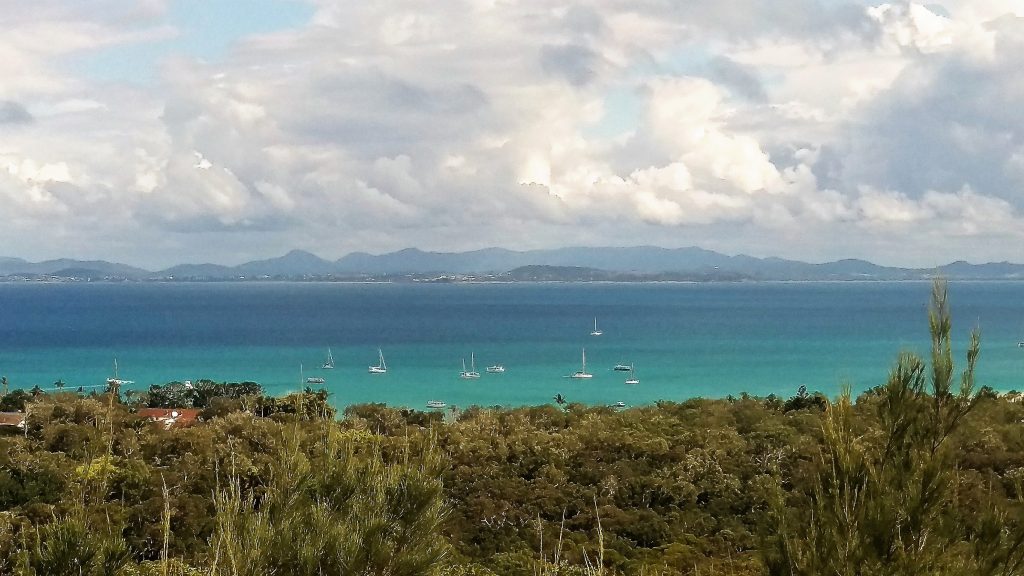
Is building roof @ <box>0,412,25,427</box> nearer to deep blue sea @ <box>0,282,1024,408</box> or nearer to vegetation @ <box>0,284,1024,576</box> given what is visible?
vegetation @ <box>0,284,1024,576</box>

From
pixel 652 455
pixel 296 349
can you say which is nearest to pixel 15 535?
pixel 652 455

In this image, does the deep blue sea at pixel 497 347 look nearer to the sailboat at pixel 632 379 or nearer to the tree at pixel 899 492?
the sailboat at pixel 632 379

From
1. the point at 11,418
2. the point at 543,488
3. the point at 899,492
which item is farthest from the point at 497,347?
the point at 899,492

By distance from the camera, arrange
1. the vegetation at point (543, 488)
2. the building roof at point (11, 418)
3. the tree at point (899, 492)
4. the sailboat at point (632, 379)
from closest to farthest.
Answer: the tree at point (899, 492) → the vegetation at point (543, 488) → the building roof at point (11, 418) → the sailboat at point (632, 379)

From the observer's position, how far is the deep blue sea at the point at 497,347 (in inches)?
1882

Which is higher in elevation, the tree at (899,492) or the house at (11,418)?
the tree at (899,492)

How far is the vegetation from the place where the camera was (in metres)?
4.57

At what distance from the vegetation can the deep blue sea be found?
8.45m

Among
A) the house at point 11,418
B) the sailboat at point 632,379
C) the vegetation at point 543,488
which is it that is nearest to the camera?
the vegetation at point 543,488

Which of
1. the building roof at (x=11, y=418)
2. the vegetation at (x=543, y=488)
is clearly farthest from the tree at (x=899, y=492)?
the building roof at (x=11, y=418)

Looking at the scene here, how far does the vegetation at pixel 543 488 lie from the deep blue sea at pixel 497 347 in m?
8.45

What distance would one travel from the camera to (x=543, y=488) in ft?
48.3

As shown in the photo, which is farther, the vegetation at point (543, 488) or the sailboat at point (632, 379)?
the sailboat at point (632, 379)

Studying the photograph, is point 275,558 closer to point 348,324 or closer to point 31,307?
point 348,324
